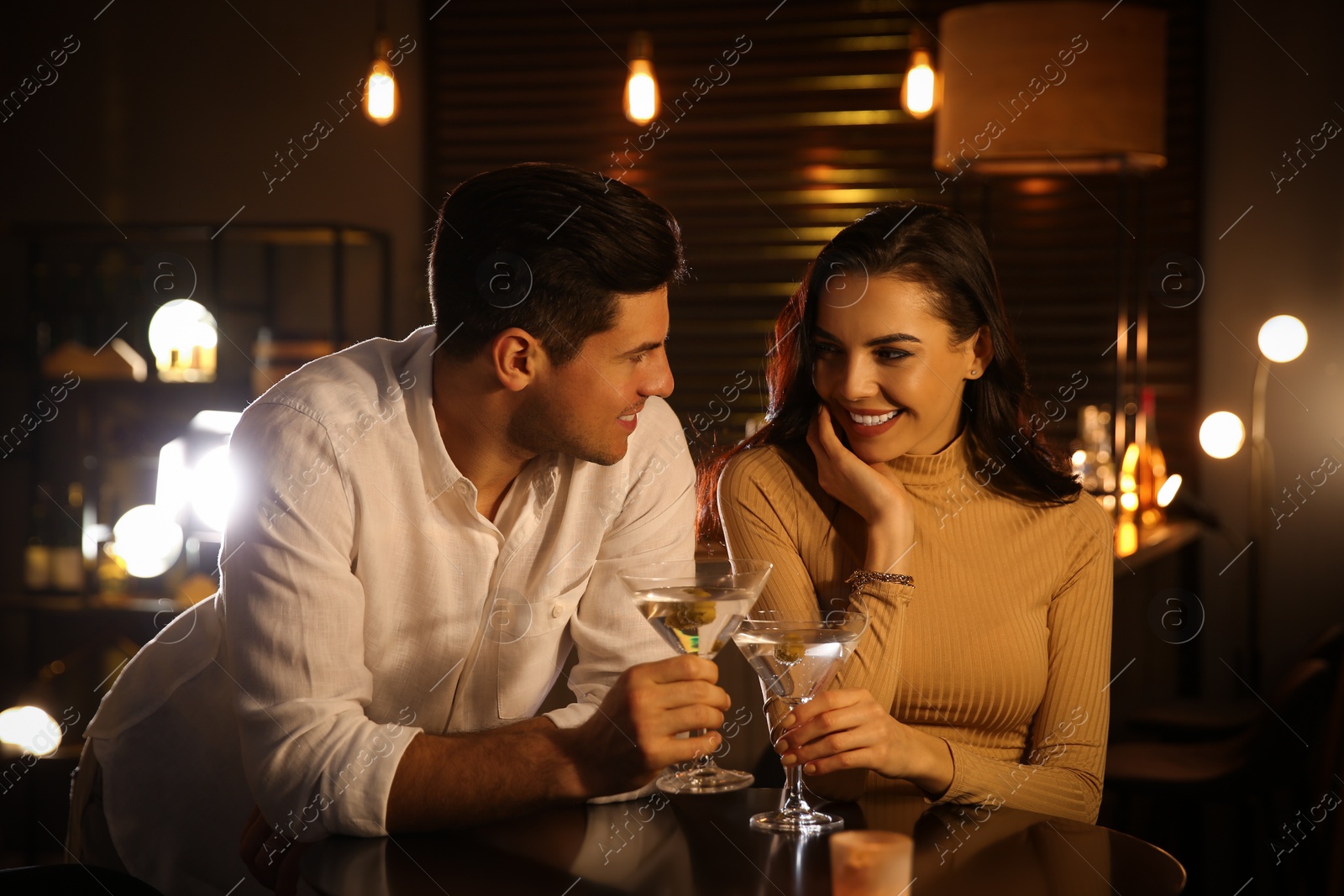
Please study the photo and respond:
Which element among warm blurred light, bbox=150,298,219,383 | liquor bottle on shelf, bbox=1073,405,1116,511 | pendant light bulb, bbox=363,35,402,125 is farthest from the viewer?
warm blurred light, bbox=150,298,219,383

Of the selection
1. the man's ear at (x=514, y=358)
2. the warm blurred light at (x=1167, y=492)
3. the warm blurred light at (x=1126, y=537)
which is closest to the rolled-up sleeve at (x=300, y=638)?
the man's ear at (x=514, y=358)

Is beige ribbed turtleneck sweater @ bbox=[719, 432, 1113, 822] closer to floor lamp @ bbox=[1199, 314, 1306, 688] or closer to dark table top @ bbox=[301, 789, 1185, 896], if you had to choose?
dark table top @ bbox=[301, 789, 1185, 896]

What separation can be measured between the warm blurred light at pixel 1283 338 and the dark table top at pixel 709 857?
3.36 metres

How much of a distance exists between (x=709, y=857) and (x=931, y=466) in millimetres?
1009

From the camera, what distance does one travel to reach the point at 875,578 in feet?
6.64

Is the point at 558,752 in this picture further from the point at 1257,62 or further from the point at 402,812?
the point at 1257,62

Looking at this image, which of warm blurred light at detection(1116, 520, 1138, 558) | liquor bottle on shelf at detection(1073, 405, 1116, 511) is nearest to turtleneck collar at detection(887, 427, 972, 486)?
warm blurred light at detection(1116, 520, 1138, 558)

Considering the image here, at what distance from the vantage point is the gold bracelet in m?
2.02

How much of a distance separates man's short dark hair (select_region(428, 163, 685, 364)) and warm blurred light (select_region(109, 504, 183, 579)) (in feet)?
10.5

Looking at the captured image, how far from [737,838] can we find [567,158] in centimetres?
443

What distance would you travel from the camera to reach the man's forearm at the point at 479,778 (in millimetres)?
1506

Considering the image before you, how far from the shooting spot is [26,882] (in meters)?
1.80

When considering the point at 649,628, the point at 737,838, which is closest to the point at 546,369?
the point at 649,628

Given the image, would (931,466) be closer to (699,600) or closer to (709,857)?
(699,600)
